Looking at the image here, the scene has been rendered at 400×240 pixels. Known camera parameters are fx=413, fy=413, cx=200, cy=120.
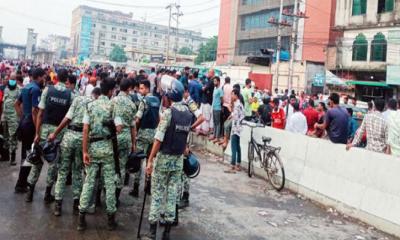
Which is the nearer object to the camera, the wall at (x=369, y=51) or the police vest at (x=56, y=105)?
the police vest at (x=56, y=105)

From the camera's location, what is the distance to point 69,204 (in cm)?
620

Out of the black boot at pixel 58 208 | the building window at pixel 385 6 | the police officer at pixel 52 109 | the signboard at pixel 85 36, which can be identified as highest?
the signboard at pixel 85 36

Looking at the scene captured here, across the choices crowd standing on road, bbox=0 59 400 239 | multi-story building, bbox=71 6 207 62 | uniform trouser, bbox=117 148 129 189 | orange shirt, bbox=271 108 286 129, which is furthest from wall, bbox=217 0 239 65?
uniform trouser, bbox=117 148 129 189

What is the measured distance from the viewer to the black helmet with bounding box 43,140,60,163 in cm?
582

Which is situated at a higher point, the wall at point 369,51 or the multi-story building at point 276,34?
the multi-story building at point 276,34

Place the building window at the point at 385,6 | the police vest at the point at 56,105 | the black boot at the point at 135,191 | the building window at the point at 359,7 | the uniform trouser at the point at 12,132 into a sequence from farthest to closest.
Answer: the building window at the point at 359,7
the building window at the point at 385,6
the uniform trouser at the point at 12,132
the black boot at the point at 135,191
the police vest at the point at 56,105

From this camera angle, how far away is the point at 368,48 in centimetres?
3145

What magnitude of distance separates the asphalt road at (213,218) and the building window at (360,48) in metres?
27.0

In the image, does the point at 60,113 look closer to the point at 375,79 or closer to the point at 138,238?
the point at 138,238

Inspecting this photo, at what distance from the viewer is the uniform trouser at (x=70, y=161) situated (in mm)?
5695

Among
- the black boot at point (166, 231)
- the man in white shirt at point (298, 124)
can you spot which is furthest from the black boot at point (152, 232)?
the man in white shirt at point (298, 124)

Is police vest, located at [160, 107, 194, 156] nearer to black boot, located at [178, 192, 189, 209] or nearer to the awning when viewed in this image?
black boot, located at [178, 192, 189, 209]

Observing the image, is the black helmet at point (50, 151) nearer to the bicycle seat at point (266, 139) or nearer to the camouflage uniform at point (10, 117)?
the camouflage uniform at point (10, 117)

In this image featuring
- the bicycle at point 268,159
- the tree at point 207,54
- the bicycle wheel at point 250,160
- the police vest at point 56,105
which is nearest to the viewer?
the police vest at point 56,105
